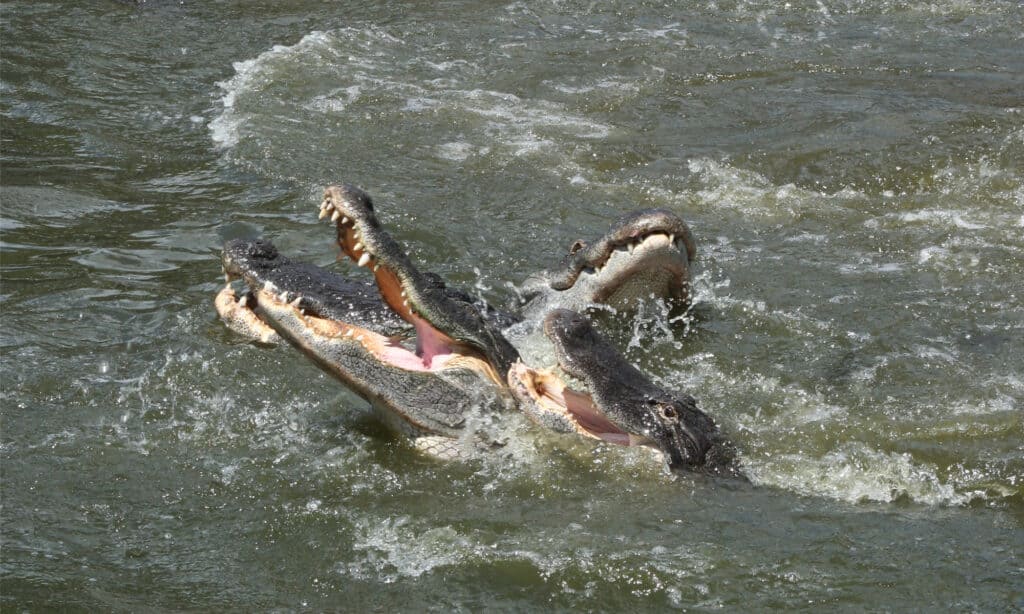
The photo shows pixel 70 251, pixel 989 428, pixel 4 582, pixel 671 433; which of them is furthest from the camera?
pixel 70 251

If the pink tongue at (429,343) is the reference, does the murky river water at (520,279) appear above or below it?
below

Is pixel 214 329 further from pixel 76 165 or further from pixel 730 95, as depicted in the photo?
pixel 730 95

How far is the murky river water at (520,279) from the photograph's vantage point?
182 inches

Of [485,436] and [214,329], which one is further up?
[485,436]

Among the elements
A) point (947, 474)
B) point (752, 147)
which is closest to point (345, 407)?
point (947, 474)

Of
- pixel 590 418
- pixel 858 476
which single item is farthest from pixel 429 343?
pixel 858 476

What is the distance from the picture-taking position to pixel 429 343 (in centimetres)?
537

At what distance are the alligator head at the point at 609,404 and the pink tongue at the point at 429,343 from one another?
0.33 m

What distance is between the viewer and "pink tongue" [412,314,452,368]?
5301 millimetres

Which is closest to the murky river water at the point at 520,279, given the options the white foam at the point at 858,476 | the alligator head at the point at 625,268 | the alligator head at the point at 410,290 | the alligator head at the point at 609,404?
the white foam at the point at 858,476

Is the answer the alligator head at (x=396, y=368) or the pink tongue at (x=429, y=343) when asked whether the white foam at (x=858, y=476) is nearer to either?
the alligator head at (x=396, y=368)

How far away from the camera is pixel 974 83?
11.3 meters

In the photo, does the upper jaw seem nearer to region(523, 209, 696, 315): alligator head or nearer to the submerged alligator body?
region(523, 209, 696, 315): alligator head

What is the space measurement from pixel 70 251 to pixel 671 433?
4421 mm
